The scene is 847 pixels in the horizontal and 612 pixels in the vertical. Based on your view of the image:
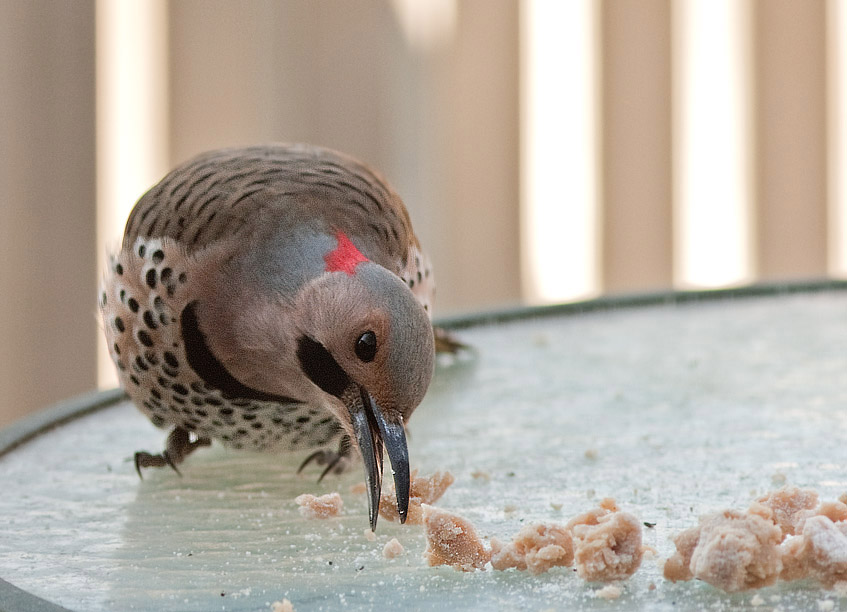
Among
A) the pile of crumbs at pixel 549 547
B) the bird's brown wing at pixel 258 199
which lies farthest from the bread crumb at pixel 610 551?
the bird's brown wing at pixel 258 199

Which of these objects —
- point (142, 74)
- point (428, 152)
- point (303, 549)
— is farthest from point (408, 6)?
point (303, 549)

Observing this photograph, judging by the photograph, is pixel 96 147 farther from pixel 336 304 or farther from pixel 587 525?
pixel 587 525

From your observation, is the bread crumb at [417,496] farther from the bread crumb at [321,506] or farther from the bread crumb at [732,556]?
the bread crumb at [732,556]

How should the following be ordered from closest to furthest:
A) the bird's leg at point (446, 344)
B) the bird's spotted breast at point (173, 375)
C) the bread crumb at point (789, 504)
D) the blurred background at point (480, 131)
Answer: the bread crumb at point (789, 504) < the bird's spotted breast at point (173, 375) < the bird's leg at point (446, 344) < the blurred background at point (480, 131)

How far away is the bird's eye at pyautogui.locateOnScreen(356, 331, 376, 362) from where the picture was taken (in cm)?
180

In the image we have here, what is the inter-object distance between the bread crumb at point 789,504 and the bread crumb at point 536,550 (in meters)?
0.29

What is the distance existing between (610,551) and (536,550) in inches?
4.0

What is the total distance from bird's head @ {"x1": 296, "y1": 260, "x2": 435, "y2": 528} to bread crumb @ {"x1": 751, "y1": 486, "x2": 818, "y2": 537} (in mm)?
489

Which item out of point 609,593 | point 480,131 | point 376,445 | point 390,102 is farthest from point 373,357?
point 480,131

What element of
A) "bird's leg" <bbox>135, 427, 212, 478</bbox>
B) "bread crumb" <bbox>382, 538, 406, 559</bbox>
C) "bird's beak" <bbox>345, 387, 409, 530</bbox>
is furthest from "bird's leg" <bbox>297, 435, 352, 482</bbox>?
"bread crumb" <bbox>382, 538, 406, 559</bbox>

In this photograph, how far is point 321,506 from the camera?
1.94m

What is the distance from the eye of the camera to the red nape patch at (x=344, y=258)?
192cm

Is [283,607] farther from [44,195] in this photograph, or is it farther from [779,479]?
[44,195]

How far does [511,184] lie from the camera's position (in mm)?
5820
